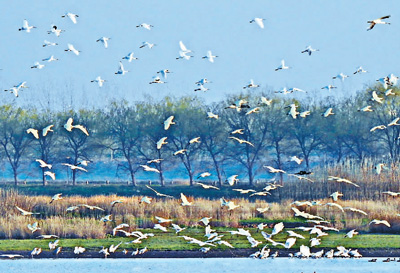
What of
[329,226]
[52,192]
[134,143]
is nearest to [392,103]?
[134,143]

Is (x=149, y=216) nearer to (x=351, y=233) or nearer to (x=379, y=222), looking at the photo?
(x=351, y=233)

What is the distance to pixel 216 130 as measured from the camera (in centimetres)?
9769

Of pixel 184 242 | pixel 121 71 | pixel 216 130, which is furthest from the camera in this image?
pixel 216 130

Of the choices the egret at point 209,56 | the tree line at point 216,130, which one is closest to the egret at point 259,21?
the egret at point 209,56

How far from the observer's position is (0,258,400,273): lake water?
35.7 meters

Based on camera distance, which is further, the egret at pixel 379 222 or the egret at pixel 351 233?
the egret at pixel 379 222

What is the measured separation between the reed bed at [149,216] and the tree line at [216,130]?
4231 cm

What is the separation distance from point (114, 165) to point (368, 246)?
3838 inches

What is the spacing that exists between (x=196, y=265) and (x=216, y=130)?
60755mm

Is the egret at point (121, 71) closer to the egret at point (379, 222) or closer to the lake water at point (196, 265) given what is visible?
the lake water at point (196, 265)

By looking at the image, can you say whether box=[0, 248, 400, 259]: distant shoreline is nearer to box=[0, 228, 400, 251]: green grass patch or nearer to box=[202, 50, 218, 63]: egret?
box=[0, 228, 400, 251]: green grass patch

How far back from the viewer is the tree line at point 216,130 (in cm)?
9506

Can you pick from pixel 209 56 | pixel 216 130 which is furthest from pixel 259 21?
pixel 216 130

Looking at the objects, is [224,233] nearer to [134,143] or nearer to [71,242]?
[71,242]
